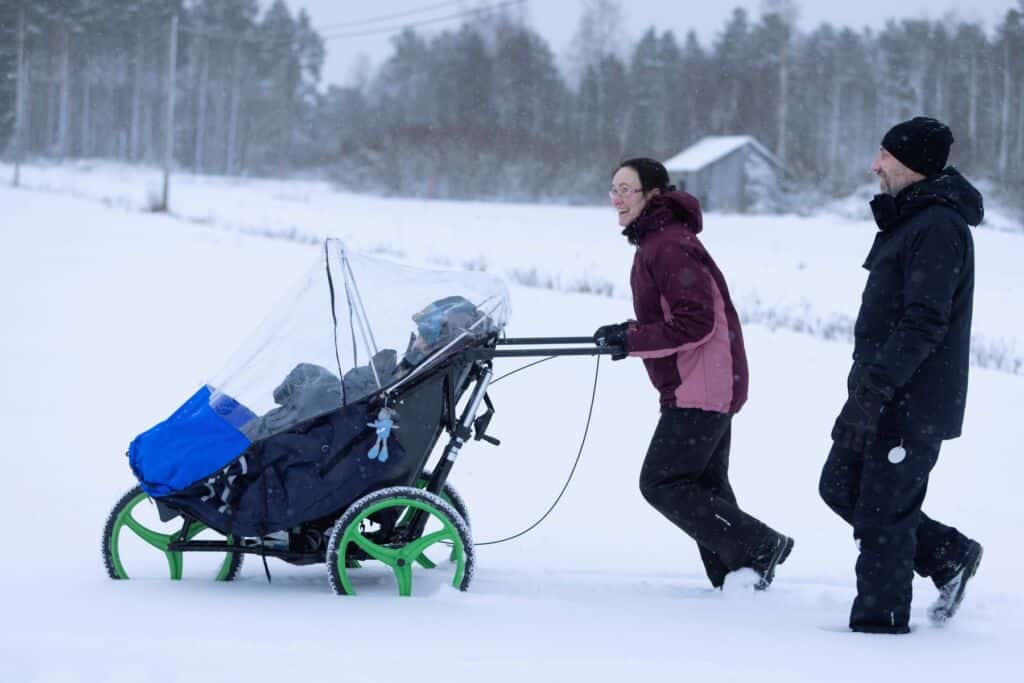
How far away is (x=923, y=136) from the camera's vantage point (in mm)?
3914

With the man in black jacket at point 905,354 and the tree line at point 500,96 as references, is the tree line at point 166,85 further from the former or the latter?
the man in black jacket at point 905,354

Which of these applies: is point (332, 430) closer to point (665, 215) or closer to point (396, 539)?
point (396, 539)

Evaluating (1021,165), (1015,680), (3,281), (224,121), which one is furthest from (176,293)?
(224,121)

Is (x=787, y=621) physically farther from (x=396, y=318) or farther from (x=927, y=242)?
(x=396, y=318)

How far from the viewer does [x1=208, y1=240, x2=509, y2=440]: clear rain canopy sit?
4293 millimetres

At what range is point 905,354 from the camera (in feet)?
12.2

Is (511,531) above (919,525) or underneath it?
underneath

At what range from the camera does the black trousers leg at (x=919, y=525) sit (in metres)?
4.13

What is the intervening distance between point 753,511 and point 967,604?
6.26 feet

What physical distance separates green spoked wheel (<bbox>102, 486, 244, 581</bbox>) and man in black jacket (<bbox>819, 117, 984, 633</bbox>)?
8.44ft

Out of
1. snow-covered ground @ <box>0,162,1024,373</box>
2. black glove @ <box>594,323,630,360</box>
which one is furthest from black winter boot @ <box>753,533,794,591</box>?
snow-covered ground @ <box>0,162,1024,373</box>

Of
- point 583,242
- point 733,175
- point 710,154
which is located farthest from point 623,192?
point 733,175

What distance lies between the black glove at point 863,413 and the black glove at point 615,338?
852 millimetres

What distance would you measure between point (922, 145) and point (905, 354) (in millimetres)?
768
